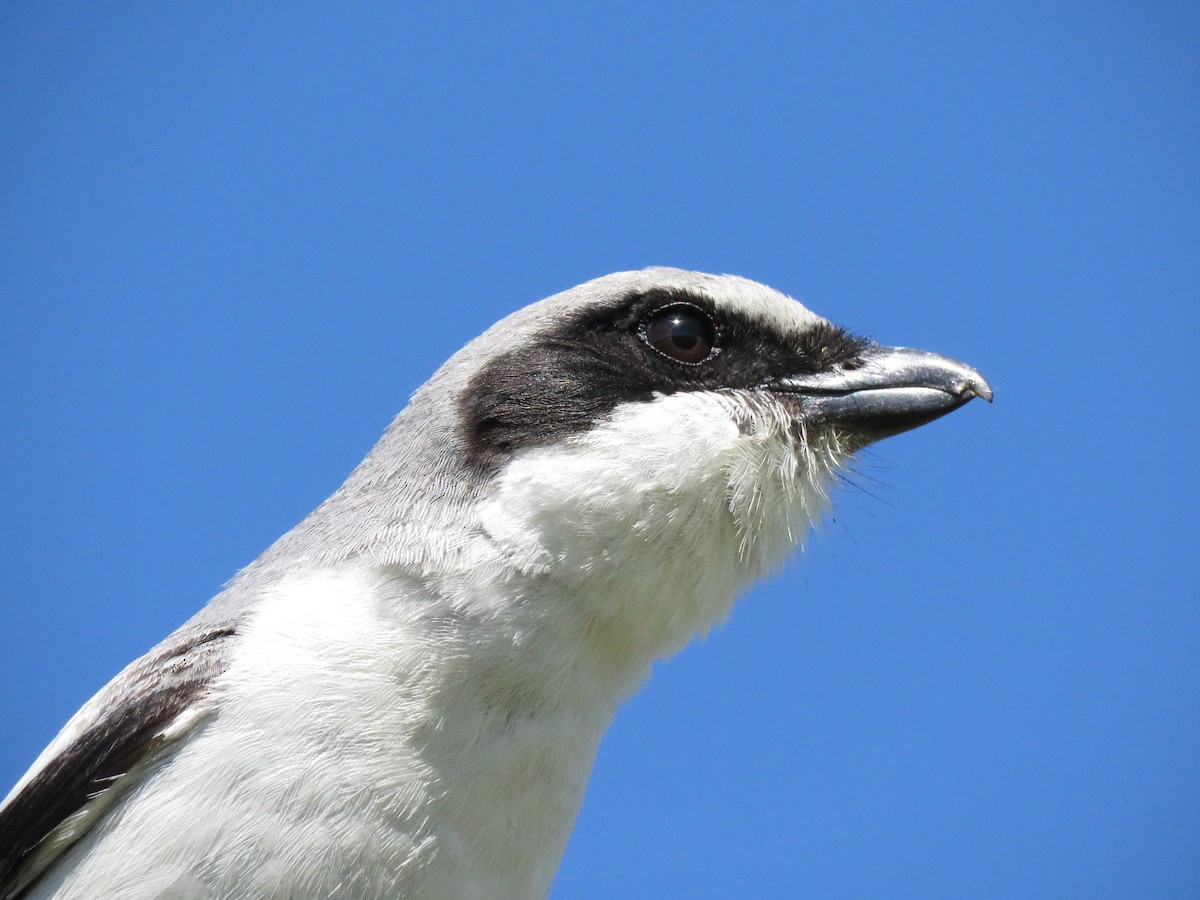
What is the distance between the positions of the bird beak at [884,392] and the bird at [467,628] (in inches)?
0.5

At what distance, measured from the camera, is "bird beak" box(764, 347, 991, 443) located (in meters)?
4.19

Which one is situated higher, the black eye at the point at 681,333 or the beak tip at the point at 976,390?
the beak tip at the point at 976,390

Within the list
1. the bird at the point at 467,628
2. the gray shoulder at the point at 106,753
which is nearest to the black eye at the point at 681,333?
the bird at the point at 467,628

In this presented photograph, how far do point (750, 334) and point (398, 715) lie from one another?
183 centimetres

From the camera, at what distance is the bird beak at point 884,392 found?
4.19 metres

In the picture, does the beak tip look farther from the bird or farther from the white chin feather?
the white chin feather

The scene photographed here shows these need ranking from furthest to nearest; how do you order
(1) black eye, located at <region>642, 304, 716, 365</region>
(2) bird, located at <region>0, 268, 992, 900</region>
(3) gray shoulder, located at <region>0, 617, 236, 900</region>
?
(1) black eye, located at <region>642, 304, 716, 365</region> < (3) gray shoulder, located at <region>0, 617, 236, 900</region> < (2) bird, located at <region>0, 268, 992, 900</region>

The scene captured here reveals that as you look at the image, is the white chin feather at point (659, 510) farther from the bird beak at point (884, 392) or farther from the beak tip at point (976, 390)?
the beak tip at point (976, 390)

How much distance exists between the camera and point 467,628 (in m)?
3.47

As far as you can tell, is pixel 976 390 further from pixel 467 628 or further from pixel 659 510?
pixel 467 628

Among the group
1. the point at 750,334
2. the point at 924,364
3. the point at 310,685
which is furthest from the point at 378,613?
the point at 924,364

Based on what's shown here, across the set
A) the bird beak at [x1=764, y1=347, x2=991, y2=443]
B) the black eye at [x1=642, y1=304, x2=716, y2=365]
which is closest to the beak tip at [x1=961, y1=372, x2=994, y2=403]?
the bird beak at [x1=764, y1=347, x2=991, y2=443]

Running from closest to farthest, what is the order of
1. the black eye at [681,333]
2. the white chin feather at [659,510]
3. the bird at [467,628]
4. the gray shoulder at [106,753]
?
the bird at [467,628] → the gray shoulder at [106,753] → the white chin feather at [659,510] → the black eye at [681,333]

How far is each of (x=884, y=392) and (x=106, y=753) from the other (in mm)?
2821
